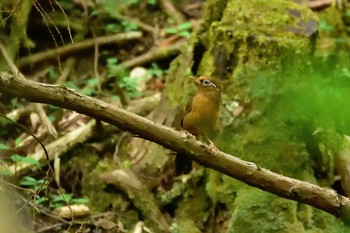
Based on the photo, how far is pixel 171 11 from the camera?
8.77m

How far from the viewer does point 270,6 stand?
5.54 m

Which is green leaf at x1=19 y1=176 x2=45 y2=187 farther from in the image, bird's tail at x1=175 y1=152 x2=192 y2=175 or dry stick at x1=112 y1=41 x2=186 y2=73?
dry stick at x1=112 y1=41 x2=186 y2=73

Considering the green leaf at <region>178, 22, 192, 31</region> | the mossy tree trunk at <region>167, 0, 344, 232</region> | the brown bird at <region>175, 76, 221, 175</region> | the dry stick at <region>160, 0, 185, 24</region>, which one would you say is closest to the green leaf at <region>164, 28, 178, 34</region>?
the green leaf at <region>178, 22, 192, 31</region>

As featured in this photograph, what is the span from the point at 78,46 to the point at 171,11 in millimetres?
1584

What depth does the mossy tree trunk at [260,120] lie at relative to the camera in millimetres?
4691

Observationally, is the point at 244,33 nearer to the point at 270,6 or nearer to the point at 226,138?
the point at 270,6

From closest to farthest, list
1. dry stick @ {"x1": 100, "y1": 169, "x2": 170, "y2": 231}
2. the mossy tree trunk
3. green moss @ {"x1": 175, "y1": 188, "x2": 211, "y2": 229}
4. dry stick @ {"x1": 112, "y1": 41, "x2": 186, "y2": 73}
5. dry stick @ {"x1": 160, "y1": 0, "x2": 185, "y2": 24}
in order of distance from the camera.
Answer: the mossy tree trunk → green moss @ {"x1": 175, "y1": 188, "x2": 211, "y2": 229} → dry stick @ {"x1": 100, "y1": 169, "x2": 170, "y2": 231} → dry stick @ {"x1": 112, "y1": 41, "x2": 186, "y2": 73} → dry stick @ {"x1": 160, "y1": 0, "x2": 185, "y2": 24}

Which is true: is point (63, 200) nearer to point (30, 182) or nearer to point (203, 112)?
point (30, 182)

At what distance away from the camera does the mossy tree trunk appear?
469 cm

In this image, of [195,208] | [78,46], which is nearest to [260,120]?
[195,208]

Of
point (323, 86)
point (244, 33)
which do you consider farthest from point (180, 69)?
point (323, 86)

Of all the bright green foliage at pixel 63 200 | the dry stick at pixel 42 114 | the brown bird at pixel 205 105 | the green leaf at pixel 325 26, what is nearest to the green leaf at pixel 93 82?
the dry stick at pixel 42 114

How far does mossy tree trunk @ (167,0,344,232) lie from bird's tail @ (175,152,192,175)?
0.18 metres

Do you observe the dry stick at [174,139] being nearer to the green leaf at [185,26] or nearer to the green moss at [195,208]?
the green moss at [195,208]
